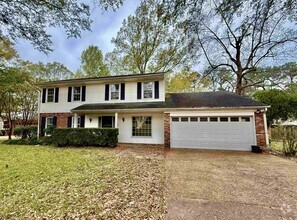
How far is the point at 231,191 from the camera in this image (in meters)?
3.78

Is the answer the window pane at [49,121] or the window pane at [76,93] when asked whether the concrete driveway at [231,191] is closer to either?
the window pane at [76,93]

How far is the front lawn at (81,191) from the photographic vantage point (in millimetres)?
2848

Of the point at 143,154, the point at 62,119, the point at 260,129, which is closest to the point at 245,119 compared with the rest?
the point at 260,129

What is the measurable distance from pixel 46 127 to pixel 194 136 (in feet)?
40.0

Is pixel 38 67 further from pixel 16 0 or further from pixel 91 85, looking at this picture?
pixel 16 0

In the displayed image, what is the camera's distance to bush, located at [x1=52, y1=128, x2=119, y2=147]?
9.96 meters

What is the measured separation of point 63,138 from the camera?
1020 centimetres

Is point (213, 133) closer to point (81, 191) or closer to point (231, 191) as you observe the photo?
point (231, 191)

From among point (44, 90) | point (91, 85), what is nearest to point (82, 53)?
point (44, 90)

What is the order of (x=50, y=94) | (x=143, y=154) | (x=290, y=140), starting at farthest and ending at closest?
(x=50, y=94)
(x=143, y=154)
(x=290, y=140)

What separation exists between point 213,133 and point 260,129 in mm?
2581

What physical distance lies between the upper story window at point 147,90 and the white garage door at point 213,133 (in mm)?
2950

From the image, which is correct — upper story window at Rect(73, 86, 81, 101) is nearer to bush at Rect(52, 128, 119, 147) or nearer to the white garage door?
bush at Rect(52, 128, 119, 147)

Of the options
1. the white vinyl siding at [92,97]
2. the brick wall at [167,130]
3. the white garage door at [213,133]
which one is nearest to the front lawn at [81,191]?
the brick wall at [167,130]
